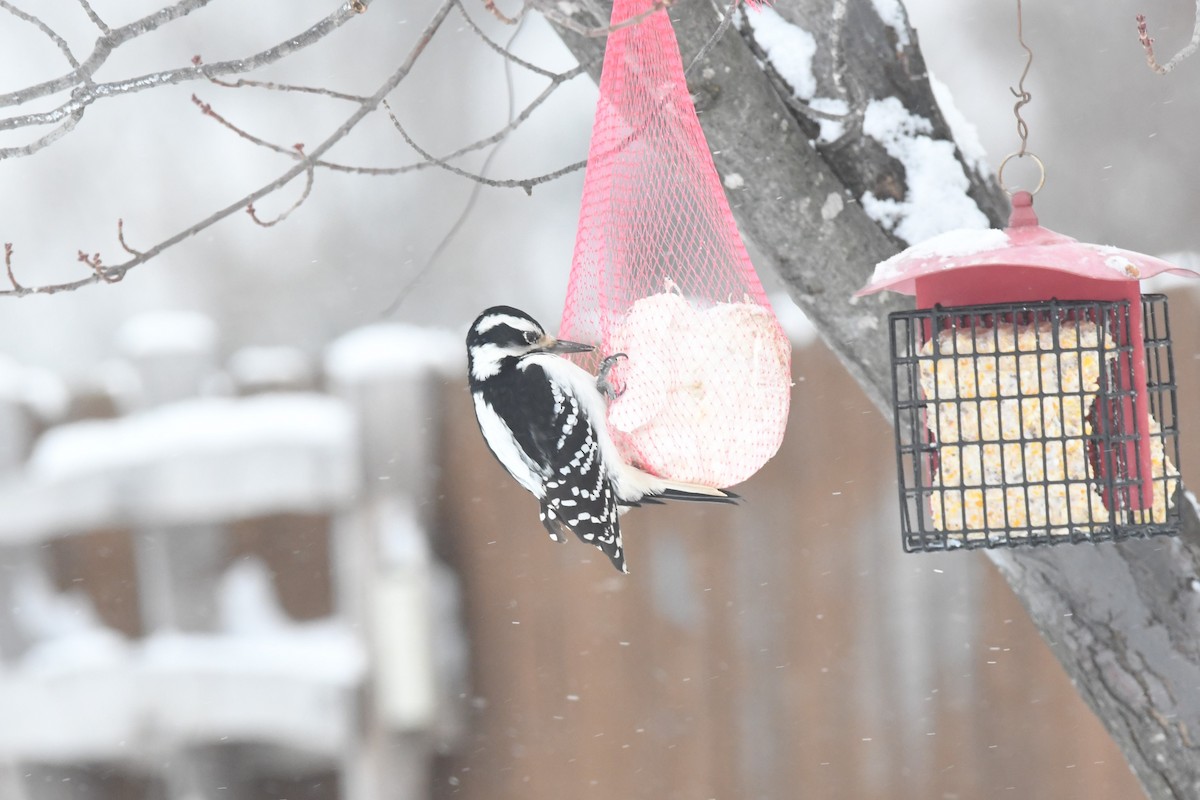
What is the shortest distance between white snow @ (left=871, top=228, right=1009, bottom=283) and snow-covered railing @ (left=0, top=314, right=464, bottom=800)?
2.77m

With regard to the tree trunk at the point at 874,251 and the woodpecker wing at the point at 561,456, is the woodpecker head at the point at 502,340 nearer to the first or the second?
the woodpecker wing at the point at 561,456

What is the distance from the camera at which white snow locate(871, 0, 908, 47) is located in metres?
2.46

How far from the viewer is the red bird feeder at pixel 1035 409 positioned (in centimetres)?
198

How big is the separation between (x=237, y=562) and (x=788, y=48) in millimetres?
3047

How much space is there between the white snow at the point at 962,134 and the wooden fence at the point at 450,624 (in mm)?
1768

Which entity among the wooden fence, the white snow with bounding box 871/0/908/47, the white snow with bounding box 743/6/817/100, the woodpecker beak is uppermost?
the white snow with bounding box 871/0/908/47

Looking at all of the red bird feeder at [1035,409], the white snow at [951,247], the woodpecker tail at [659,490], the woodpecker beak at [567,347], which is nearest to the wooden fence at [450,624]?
the woodpecker tail at [659,490]

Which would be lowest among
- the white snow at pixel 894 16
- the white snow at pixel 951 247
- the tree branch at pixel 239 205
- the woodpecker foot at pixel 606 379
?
the woodpecker foot at pixel 606 379

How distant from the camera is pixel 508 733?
4457mm

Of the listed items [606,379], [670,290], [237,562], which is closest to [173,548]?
[237,562]

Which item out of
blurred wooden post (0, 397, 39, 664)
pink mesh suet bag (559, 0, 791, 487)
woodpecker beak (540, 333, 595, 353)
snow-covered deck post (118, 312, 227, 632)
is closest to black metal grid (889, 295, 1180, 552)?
pink mesh suet bag (559, 0, 791, 487)

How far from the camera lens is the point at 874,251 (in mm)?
2408

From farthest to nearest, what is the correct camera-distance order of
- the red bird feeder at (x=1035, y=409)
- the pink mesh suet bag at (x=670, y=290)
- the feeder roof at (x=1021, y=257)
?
the pink mesh suet bag at (x=670, y=290)
the red bird feeder at (x=1035, y=409)
the feeder roof at (x=1021, y=257)

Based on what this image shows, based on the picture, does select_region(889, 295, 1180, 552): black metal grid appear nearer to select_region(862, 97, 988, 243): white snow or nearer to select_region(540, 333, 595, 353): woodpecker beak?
select_region(862, 97, 988, 243): white snow
